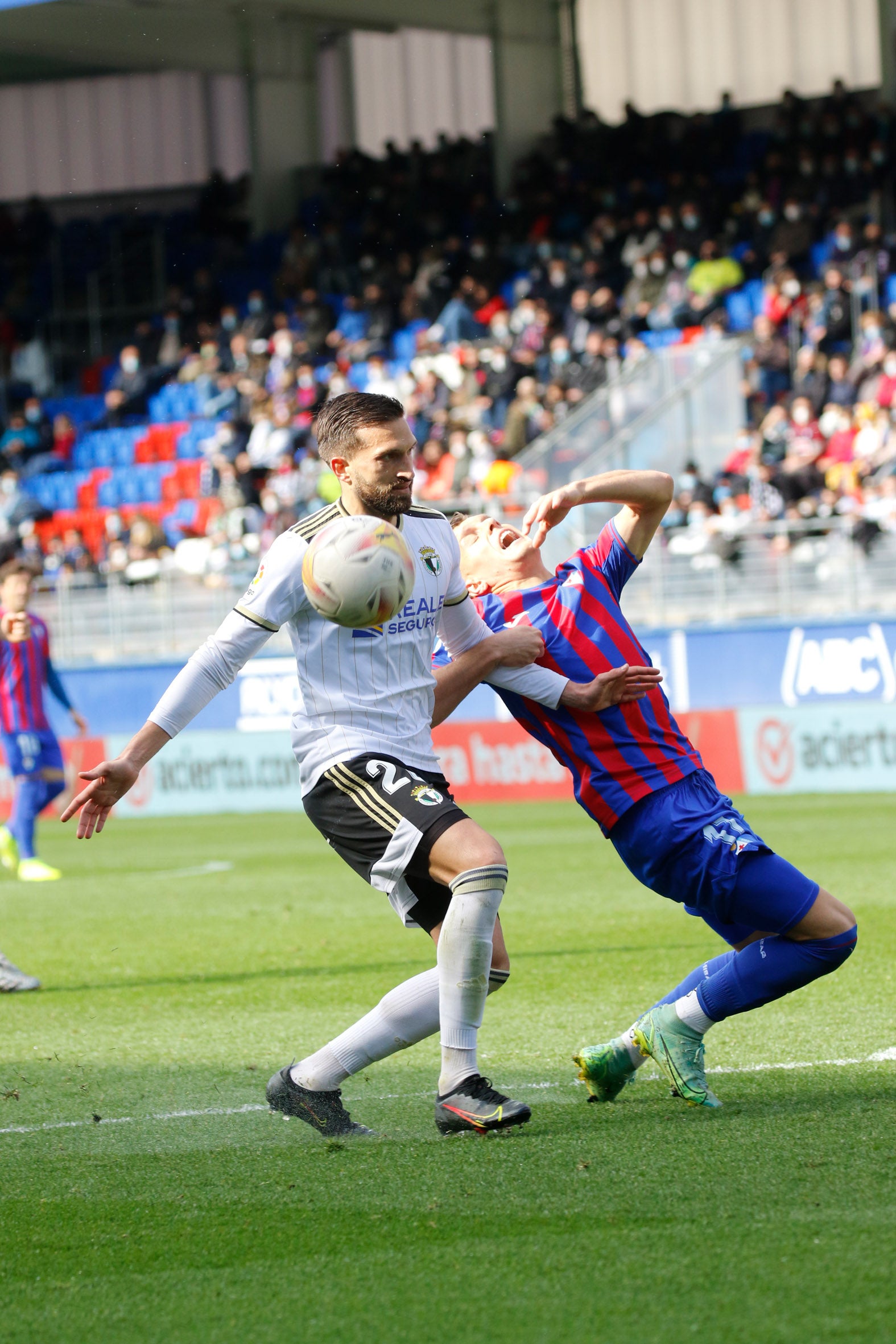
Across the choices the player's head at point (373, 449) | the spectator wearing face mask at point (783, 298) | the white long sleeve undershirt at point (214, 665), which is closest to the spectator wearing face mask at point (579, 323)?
the spectator wearing face mask at point (783, 298)

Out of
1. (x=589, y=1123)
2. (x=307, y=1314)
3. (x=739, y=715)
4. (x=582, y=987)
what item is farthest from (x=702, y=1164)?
(x=739, y=715)

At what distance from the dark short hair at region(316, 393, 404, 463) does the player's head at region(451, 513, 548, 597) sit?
2.14 ft

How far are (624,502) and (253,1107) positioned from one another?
7.06ft

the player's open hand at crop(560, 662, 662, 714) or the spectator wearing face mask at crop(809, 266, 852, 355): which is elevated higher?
the spectator wearing face mask at crop(809, 266, 852, 355)

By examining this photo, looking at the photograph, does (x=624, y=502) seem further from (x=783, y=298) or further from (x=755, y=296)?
(x=755, y=296)

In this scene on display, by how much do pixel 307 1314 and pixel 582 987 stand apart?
4308mm

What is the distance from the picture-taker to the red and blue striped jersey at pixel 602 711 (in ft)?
16.4

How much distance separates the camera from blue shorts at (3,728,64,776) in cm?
1326

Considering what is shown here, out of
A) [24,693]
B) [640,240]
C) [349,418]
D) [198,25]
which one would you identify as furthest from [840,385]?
[349,418]

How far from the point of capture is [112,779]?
4.56m

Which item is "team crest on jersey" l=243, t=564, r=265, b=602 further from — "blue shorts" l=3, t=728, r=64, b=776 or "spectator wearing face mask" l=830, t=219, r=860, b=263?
"spectator wearing face mask" l=830, t=219, r=860, b=263

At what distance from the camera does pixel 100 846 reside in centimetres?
1708

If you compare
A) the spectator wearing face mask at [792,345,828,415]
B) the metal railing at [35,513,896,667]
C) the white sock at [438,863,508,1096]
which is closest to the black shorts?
the white sock at [438,863,508,1096]

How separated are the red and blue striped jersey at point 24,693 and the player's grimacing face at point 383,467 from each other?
8958mm
